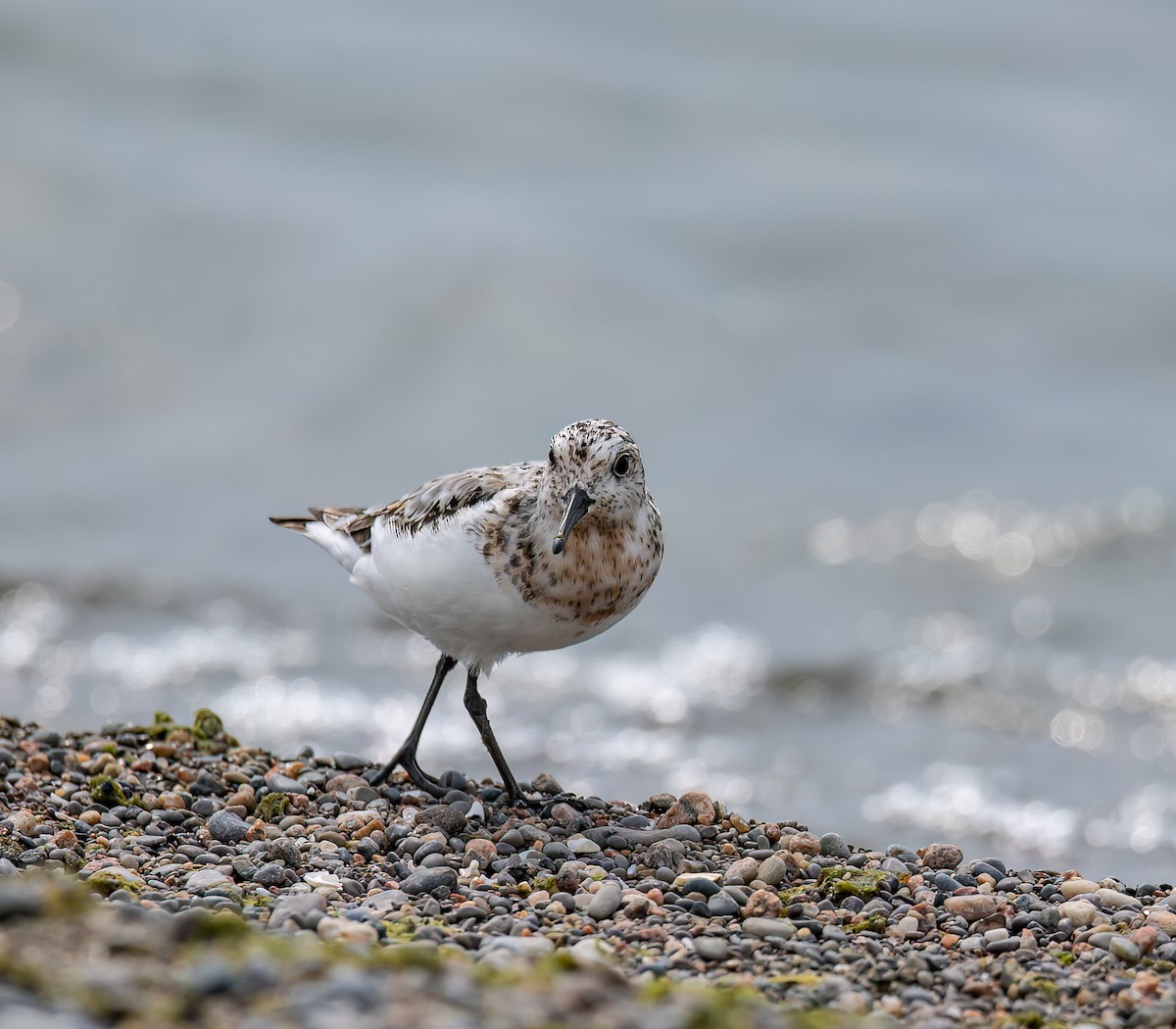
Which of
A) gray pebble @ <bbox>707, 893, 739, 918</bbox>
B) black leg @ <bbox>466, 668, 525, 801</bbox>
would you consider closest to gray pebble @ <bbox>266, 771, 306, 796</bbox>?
black leg @ <bbox>466, 668, 525, 801</bbox>

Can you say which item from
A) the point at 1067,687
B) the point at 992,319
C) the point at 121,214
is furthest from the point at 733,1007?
the point at 121,214

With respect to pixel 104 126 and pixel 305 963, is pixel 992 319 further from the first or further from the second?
pixel 305 963

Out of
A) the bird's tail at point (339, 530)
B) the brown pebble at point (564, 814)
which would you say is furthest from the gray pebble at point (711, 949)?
the bird's tail at point (339, 530)

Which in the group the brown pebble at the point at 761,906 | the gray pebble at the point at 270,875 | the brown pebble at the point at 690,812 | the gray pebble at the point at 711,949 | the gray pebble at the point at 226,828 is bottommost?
the gray pebble at the point at 711,949

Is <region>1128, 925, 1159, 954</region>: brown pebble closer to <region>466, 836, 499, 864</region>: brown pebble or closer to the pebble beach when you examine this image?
the pebble beach

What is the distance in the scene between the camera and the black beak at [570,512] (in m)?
5.63

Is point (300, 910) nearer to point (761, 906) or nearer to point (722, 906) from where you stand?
point (722, 906)

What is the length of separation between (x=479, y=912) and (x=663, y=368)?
956 cm

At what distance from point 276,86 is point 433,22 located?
2.24 metres

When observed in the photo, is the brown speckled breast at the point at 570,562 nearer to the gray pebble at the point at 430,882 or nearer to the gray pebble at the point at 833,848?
the gray pebble at the point at 430,882

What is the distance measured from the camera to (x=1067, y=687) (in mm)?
10641

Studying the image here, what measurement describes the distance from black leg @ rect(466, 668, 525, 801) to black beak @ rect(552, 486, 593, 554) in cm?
105

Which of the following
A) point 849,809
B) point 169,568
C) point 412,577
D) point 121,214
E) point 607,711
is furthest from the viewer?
point 121,214

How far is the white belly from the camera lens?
587 cm
